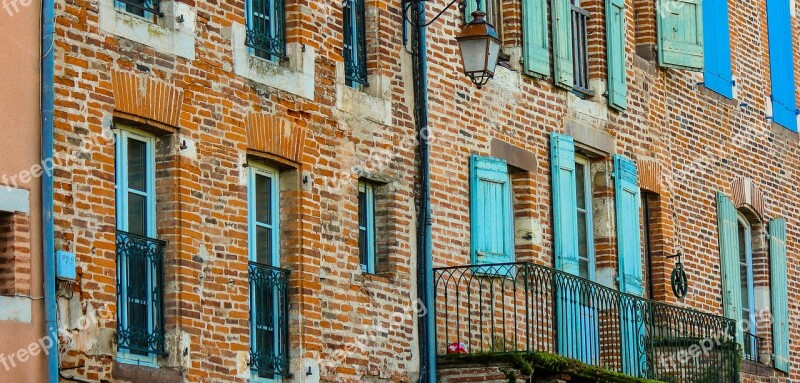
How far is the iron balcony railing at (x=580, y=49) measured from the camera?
23938mm

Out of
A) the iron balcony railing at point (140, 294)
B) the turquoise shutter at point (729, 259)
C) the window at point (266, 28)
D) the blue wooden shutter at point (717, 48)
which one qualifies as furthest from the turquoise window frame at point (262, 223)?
the blue wooden shutter at point (717, 48)

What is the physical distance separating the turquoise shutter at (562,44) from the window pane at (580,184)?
930 millimetres

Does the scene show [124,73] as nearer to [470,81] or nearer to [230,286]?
[230,286]

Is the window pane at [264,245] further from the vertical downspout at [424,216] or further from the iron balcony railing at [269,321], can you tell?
the vertical downspout at [424,216]

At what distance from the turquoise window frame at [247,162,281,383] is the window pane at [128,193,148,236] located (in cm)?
131

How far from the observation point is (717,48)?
26875 millimetres

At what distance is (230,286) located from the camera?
1811cm

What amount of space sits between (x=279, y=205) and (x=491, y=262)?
3.06 meters

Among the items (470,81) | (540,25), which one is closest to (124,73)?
(470,81)

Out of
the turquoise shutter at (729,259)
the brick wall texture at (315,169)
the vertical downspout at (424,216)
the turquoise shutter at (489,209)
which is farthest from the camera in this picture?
the turquoise shutter at (729,259)

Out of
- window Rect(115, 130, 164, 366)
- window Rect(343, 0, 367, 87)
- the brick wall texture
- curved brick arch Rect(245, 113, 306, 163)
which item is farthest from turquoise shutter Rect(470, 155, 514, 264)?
window Rect(115, 130, 164, 366)

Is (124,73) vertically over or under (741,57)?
under

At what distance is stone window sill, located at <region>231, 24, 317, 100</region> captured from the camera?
1858cm

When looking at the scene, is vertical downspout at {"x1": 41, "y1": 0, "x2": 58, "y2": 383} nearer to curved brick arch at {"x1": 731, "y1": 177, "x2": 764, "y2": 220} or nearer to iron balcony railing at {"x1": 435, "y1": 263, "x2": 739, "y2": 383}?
iron balcony railing at {"x1": 435, "y1": 263, "x2": 739, "y2": 383}
